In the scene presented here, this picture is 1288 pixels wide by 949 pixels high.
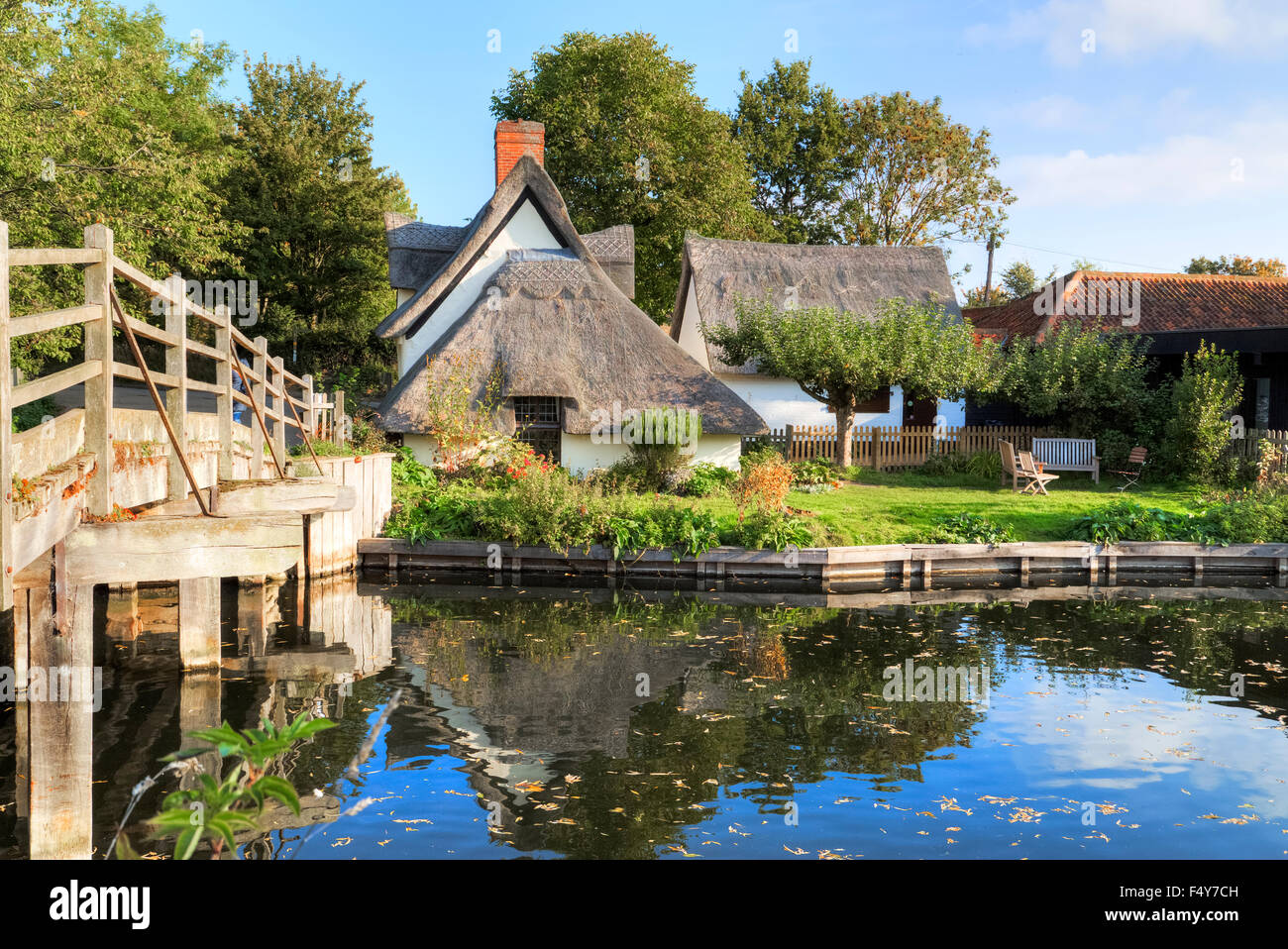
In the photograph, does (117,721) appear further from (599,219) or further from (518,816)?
(599,219)

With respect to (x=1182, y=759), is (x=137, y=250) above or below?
above

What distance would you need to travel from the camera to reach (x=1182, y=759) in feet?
29.2

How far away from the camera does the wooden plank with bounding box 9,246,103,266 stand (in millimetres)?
5302

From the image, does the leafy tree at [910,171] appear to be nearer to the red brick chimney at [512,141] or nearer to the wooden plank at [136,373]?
the red brick chimney at [512,141]

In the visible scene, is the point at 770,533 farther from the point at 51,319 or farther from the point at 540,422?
the point at 51,319

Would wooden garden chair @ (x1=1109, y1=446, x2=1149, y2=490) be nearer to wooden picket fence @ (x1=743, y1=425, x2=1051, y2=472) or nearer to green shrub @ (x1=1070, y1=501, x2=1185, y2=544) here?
wooden picket fence @ (x1=743, y1=425, x2=1051, y2=472)

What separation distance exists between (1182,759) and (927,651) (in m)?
4.03

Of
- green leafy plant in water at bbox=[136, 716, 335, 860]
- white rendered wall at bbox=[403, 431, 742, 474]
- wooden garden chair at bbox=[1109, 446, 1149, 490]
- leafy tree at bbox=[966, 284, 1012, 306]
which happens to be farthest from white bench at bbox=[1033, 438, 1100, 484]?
leafy tree at bbox=[966, 284, 1012, 306]

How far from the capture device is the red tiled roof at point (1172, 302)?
30094mm

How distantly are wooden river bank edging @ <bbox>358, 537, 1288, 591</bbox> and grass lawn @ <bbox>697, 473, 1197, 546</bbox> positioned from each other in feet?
2.21

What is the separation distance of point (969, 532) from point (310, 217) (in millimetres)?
28644

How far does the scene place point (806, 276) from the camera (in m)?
31.3
